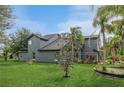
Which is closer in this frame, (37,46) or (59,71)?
(59,71)

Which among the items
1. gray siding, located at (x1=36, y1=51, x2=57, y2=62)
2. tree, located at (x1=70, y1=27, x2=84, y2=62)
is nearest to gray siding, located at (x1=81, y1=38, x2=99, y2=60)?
tree, located at (x1=70, y1=27, x2=84, y2=62)

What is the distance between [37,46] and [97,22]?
51.8 inches

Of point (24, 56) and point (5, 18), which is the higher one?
point (5, 18)

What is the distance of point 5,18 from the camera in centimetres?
678

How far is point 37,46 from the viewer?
22.9 ft

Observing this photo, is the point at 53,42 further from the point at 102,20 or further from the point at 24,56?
the point at 102,20

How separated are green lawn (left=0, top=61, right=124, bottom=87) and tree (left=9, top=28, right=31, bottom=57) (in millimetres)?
255

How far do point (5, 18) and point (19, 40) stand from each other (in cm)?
53

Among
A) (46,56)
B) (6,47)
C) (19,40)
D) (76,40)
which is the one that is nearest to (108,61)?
(76,40)

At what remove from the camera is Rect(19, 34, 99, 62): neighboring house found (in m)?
6.50

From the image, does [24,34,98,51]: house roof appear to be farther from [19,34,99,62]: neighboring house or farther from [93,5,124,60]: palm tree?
[93,5,124,60]: palm tree
